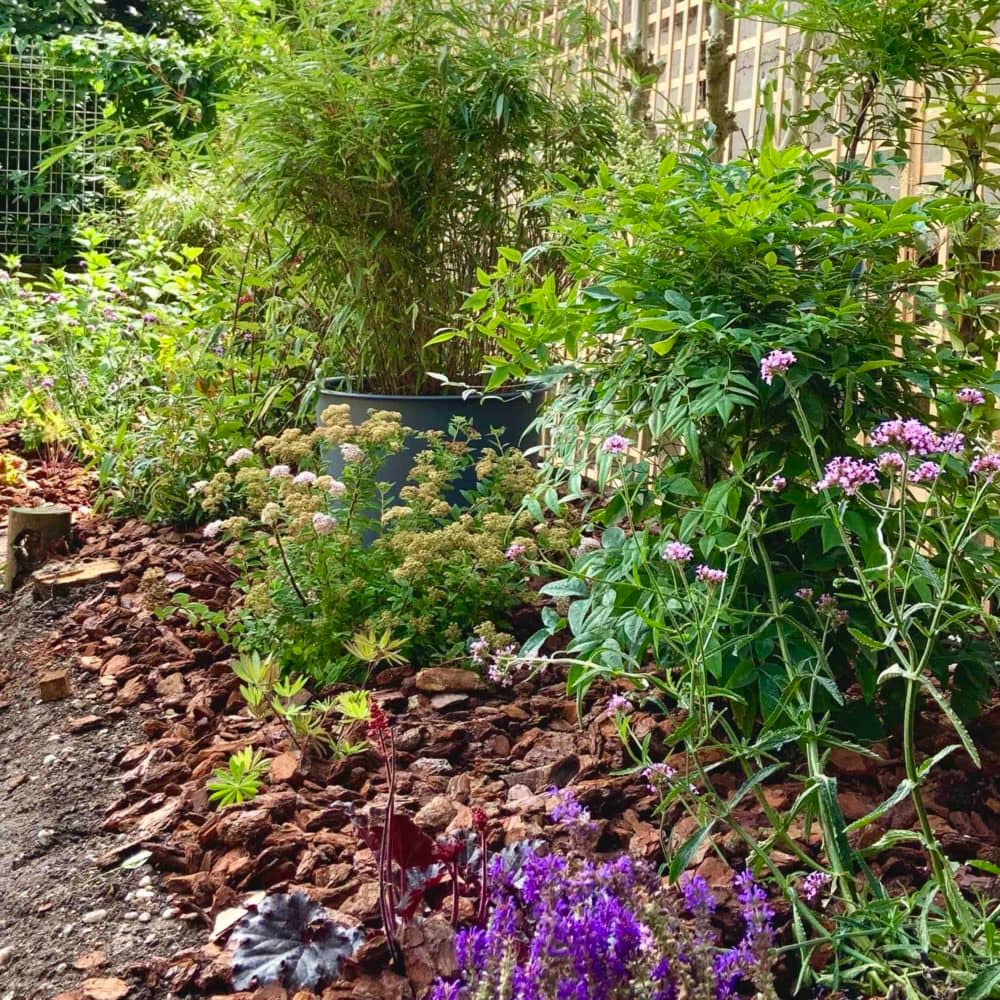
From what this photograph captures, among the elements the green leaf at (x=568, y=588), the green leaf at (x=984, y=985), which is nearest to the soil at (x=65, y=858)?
the green leaf at (x=568, y=588)

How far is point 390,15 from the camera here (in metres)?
3.57

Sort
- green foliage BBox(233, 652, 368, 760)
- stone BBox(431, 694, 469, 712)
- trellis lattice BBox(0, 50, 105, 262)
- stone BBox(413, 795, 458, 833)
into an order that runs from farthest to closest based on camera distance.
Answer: trellis lattice BBox(0, 50, 105, 262), stone BBox(431, 694, 469, 712), green foliage BBox(233, 652, 368, 760), stone BBox(413, 795, 458, 833)

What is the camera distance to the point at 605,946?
1.31 meters

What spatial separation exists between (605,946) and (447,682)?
1.25 m

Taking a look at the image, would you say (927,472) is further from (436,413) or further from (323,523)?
(436,413)

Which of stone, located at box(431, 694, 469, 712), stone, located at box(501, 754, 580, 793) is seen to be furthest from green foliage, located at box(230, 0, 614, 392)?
stone, located at box(501, 754, 580, 793)

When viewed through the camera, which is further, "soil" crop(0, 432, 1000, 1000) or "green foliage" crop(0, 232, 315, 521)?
"green foliage" crop(0, 232, 315, 521)

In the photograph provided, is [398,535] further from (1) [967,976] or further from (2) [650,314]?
(1) [967,976]

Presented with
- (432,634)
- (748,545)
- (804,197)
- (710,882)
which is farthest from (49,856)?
(804,197)

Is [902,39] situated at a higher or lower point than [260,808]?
higher

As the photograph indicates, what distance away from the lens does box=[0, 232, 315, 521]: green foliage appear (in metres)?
4.09

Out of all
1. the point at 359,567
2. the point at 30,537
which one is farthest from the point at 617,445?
the point at 30,537

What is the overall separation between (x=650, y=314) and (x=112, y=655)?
181 centimetres

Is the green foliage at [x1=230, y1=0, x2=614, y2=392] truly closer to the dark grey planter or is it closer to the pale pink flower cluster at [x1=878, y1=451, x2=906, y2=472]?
the dark grey planter
